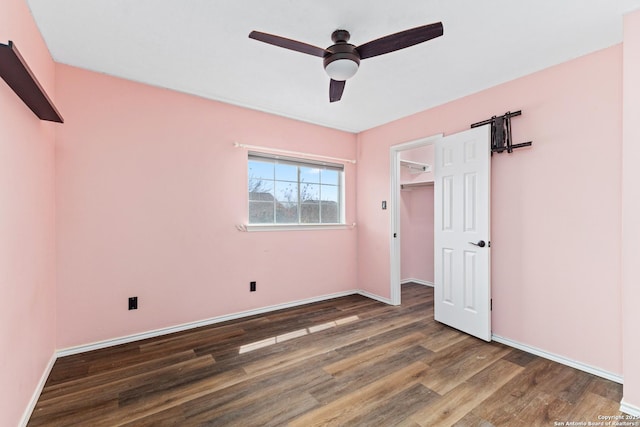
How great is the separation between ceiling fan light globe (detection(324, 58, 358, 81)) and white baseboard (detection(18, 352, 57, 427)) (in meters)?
2.81

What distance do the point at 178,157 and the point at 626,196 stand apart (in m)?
3.63

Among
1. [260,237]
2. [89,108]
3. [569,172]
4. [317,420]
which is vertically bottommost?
[317,420]

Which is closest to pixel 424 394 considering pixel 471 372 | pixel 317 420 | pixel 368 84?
pixel 471 372

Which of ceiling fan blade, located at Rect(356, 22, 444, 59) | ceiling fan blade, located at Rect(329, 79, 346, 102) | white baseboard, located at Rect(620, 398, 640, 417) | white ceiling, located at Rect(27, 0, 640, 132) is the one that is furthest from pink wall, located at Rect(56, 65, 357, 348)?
white baseboard, located at Rect(620, 398, 640, 417)

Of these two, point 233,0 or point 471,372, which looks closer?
point 233,0

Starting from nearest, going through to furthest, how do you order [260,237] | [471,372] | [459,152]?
1. [471,372]
2. [459,152]
3. [260,237]

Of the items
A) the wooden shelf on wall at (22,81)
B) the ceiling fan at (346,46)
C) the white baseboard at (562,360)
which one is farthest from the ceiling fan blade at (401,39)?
the white baseboard at (562,360)

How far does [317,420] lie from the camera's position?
174cm

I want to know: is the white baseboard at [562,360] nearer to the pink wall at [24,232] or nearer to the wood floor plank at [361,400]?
the wood floor plank at [361,400]

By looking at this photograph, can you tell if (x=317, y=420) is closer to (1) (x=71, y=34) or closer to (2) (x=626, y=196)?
(2) (x=626, y=196)

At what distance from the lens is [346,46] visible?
1904 millimetres

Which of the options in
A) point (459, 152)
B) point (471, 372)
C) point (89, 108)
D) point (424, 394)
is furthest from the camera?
point (459, 152)

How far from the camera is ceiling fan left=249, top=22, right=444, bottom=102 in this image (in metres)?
1.71

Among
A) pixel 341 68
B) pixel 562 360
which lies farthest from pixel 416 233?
pixel 341 68
